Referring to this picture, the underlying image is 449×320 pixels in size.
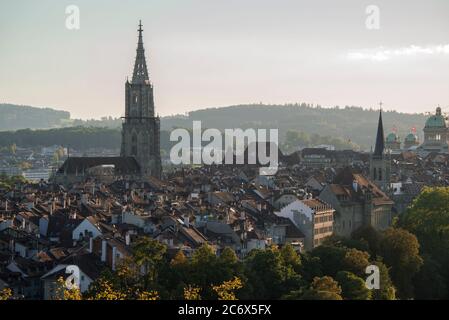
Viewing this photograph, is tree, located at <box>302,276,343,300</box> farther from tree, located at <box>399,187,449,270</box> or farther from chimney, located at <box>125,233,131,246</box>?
tree, located at <box>399,187,449,270</box>

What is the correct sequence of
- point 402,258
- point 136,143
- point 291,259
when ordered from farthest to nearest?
point 136,143, point 402,258, point 291,259

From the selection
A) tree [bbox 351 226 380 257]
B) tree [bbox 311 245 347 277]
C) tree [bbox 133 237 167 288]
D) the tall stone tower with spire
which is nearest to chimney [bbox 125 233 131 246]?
tree [bbox 133 237 167 288]

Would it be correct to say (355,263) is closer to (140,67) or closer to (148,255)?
(148,255)

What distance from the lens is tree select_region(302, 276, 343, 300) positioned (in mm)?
45938

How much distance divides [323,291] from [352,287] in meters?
6.19

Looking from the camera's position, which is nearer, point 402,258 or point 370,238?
point 402,258

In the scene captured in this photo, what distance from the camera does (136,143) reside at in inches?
5851

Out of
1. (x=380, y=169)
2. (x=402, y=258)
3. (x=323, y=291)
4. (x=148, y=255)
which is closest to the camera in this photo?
(x=323, y=291)

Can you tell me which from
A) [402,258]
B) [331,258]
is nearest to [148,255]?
[331,258]

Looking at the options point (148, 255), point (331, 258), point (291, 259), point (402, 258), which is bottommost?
point (402, 258)

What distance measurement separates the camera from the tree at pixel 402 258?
63938 mm

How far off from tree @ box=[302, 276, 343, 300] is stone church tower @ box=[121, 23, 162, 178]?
95831 mm

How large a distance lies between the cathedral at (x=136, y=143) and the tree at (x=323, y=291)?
300 ft
